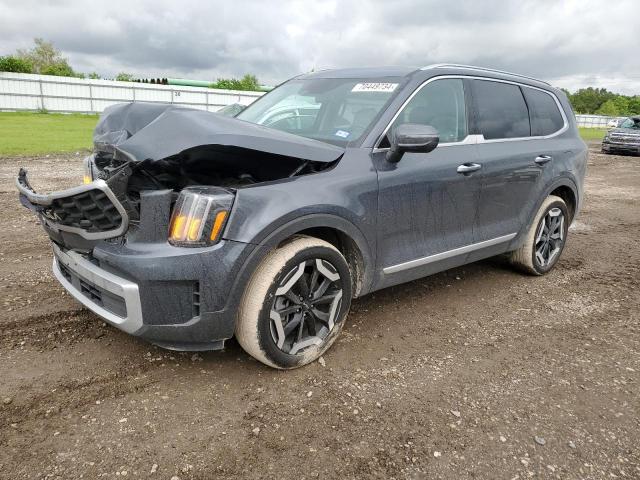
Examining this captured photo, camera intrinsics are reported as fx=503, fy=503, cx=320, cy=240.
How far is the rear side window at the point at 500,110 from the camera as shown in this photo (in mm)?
3947

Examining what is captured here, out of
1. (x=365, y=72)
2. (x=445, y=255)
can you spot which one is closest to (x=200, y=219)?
(x=445, y=255)

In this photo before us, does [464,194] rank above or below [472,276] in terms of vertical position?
above

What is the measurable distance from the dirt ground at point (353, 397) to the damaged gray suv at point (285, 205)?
0.34 metres

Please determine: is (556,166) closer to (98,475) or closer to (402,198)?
(402,198)

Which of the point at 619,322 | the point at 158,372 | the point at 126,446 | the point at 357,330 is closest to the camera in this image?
the point at 126,446

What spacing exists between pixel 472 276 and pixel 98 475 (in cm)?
369

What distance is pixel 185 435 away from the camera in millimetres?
2381

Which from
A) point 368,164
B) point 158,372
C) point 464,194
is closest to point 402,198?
point 368,164

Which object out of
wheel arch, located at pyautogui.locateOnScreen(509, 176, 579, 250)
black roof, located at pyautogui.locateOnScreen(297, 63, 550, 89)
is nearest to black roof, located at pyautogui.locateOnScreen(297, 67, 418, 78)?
black roof, located at pyautogui.locateOnScreen(297, 63, 550, 89)

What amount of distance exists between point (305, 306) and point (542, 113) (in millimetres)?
3171

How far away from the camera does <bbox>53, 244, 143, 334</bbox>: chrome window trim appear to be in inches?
97.7

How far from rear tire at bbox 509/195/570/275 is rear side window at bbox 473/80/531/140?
0.77m

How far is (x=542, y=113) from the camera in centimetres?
465

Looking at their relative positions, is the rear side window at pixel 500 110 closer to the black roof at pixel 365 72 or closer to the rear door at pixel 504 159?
the rear door at pixel 504 159
